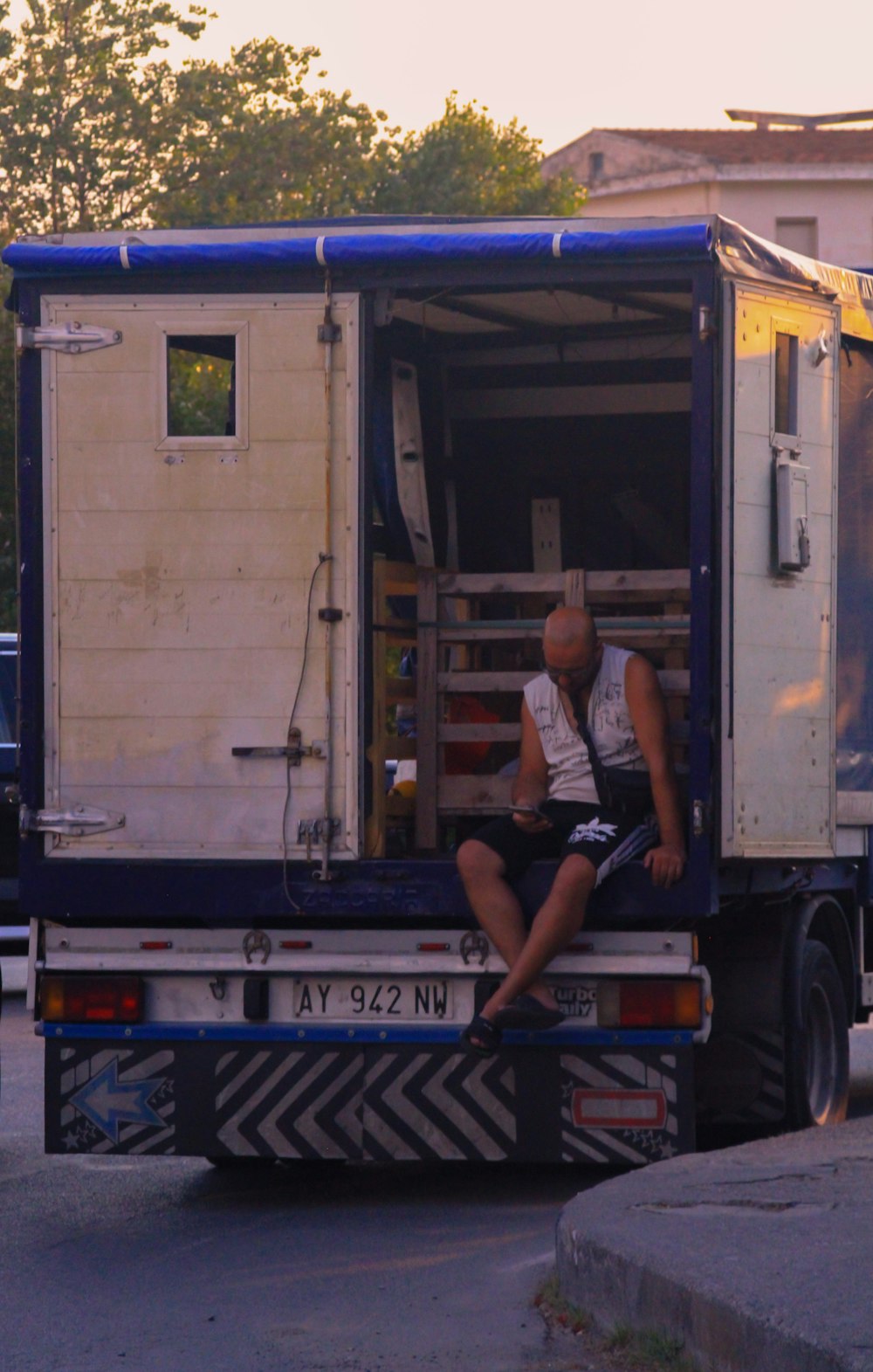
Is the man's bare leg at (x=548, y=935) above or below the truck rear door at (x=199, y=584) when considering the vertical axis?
below

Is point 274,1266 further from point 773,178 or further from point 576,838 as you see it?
point 773,178

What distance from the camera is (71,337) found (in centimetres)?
741

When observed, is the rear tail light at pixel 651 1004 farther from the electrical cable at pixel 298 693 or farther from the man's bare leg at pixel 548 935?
the electrical cable at pixel 298 693

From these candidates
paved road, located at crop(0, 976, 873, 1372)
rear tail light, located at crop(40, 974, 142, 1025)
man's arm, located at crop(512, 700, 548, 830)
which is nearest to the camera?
paved road, located at crop(0, 976, 873, 1372)

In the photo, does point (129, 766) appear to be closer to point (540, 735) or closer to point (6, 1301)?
point (540, 735)

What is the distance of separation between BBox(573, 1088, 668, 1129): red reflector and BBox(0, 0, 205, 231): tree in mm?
26915

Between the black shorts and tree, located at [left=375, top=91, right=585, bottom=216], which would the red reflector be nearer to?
the black shorts

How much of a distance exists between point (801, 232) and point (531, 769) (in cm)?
5539

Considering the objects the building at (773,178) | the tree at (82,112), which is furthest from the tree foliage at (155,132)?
the building at (773,178)

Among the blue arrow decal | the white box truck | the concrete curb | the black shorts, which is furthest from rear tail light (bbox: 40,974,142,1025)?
the concrete curb

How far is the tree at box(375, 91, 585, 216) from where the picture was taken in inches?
1491

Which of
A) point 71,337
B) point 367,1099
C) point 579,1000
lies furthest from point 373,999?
point 71,337

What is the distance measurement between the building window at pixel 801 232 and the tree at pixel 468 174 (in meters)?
Answer: 18.0

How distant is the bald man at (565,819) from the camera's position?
7.04m
